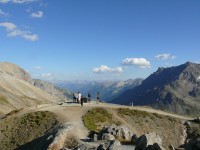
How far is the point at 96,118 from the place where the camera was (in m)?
88.7

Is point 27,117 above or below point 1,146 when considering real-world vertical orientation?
above

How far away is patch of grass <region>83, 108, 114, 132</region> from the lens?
82.5 m

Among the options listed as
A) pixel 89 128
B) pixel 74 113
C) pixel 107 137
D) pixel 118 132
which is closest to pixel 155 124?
pixel 74 113

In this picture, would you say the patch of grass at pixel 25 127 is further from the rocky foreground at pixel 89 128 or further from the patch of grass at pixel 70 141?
the patch of grass at pixel 70 141

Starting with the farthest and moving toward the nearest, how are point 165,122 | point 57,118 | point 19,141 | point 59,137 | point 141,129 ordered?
point 165,122, point 141,129, point 57,118, point 19,141, point 59,137

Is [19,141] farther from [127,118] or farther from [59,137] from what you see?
[127,118]

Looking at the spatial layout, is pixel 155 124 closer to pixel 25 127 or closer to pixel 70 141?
pixel 25 127

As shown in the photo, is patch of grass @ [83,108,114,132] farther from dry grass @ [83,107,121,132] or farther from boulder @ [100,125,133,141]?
boulder @ [100,125,133,141]

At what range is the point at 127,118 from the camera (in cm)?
9706

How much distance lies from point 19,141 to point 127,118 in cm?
3029

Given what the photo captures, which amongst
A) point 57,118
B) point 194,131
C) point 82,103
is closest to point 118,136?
point 57,118

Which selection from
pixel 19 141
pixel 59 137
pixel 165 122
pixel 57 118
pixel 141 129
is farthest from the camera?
pixel 165 122

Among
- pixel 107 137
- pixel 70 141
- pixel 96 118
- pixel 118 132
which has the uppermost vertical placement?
pixel 96 118

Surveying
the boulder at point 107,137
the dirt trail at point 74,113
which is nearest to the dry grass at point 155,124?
the dirt trail at point 74,113
